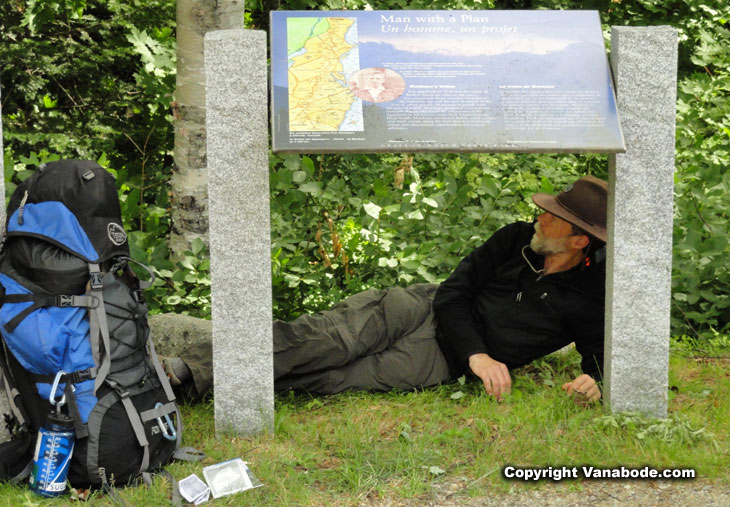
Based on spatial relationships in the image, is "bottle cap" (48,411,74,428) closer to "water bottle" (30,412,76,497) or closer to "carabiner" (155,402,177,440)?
"water bottle" (30,412,76,497)

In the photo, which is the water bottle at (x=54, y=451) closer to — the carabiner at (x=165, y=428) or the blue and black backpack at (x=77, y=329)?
the blue and black backpack at (x=77, y=329)

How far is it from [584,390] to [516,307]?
54 cm

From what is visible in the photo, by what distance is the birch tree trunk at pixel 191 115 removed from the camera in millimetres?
5523

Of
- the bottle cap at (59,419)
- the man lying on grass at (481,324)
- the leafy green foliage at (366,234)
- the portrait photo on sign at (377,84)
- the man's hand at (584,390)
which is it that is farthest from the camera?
the leafy green foliage at (366,234)

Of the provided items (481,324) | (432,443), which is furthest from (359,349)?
(432,443)

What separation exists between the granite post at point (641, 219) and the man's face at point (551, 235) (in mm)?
412

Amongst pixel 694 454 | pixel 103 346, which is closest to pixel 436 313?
pixel 694 454

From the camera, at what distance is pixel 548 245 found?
13.9 ft

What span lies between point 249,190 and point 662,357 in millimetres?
1962

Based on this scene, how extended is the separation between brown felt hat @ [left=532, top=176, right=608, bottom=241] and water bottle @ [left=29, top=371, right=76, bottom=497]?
2386 millimetres

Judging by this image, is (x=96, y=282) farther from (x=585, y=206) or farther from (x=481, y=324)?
(x=585, y=206)

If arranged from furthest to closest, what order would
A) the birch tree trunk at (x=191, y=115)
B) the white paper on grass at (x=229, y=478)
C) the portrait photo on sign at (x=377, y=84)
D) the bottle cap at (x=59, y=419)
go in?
the birch tree trunk at (x=191, y=115) < the portrait photo on sign at (x=377, y=84) < the white paper on grass at (x=229, y=478) < the bottle cap at (x=59, y=419)

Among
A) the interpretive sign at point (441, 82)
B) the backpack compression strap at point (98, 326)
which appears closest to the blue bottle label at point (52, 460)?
the backpack compression strap at point (98, 326)

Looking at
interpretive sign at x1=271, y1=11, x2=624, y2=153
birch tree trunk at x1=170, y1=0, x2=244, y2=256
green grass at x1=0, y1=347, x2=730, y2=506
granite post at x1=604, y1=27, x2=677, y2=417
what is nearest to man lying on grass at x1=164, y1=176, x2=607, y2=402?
green grass at x1=0, y1=347, x2=730, y2=506
